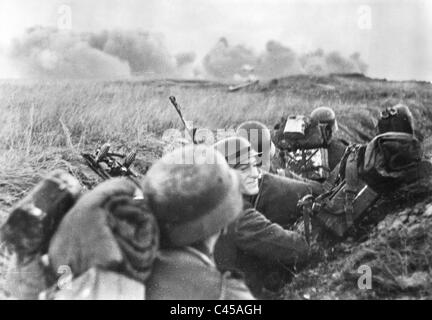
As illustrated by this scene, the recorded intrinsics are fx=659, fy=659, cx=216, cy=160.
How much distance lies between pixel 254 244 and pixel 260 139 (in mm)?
866

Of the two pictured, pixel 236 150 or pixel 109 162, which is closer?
pixel 236 150

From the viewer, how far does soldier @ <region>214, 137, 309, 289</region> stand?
16.6 feet

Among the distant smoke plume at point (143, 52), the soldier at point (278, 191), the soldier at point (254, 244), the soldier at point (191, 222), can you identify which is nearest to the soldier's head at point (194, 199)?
the soldier at point (191, 222)

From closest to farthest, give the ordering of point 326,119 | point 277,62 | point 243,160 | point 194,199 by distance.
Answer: point 194,199, point 243,160, point 326,119, point 277,62

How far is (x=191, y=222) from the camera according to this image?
492 cm

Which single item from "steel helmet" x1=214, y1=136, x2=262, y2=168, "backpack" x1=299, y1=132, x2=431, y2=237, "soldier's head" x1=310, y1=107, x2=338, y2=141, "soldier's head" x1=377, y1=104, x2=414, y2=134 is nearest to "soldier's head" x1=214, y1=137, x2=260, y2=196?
"steel helmet" x1=214, y1=136, x2=262, y2=168

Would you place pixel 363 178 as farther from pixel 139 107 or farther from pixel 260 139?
pixel 139 107

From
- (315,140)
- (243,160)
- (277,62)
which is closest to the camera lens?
(243,160)

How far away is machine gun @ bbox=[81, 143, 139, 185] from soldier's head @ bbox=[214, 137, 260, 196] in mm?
718

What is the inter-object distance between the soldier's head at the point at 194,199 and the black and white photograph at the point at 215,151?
0.01 meters

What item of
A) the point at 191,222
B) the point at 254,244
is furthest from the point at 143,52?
the point at 254,244

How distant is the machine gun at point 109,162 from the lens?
528 cm

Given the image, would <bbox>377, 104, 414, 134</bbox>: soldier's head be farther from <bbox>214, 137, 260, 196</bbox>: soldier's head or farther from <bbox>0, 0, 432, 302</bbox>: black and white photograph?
<bbox>214, 137, 260, 196</bbox>: soldier's head
